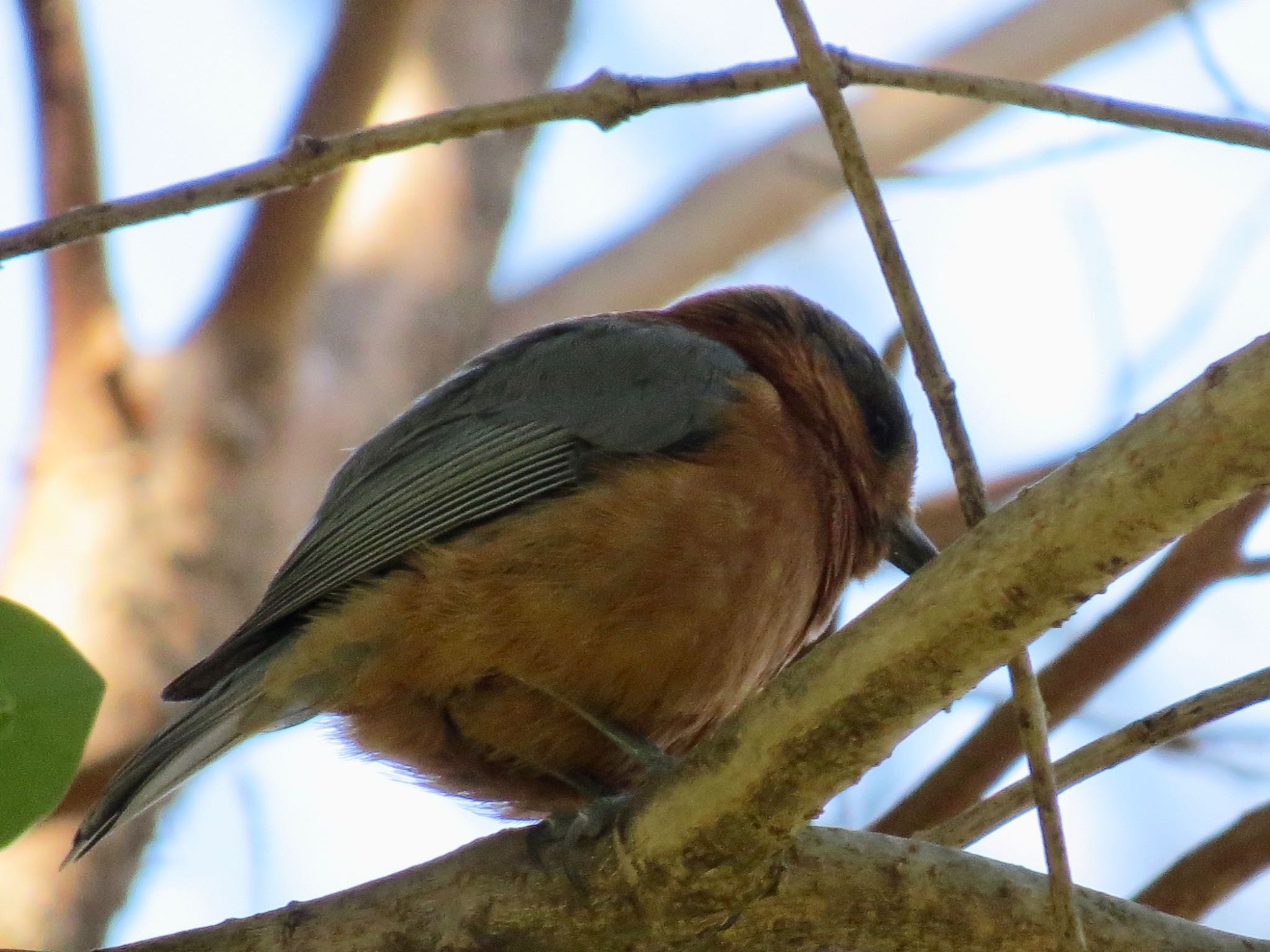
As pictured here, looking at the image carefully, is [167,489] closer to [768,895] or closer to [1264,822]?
[768,895]

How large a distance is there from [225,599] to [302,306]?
1.28 meters

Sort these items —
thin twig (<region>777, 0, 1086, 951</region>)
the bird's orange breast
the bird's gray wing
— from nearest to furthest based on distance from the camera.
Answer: thin twig (<region>777, 0, 1086, 951</region>) → the bird's orange breast → the bird's gray wing

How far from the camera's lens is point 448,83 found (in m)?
7.10

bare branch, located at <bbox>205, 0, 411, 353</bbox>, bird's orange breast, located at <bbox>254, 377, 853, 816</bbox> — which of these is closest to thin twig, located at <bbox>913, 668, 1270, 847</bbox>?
bird's orange breast, located at <bbox>254, 377, 853, 816</bbox>

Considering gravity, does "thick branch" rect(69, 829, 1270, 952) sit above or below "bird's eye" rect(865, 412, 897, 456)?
below

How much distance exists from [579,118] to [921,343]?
82cm

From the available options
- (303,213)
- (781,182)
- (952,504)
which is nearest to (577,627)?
(952,504)

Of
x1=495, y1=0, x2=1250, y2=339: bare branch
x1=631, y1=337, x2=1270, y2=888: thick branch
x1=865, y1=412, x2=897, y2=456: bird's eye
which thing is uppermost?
x1=495, y1=0, x2=1250, y2=339: bare branch

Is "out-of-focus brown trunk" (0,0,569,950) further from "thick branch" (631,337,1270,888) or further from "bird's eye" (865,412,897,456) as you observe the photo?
"thick branch" (631,337,1270,888)

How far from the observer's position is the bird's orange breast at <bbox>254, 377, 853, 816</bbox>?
3.60m

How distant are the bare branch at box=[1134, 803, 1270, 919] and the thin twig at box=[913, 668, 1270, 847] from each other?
0.59 meters

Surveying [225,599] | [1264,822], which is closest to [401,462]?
[225,599]

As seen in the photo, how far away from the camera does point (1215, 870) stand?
11.3 feet

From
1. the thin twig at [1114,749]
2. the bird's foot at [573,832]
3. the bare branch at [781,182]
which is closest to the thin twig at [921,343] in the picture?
the thin twig at [1114,749]
